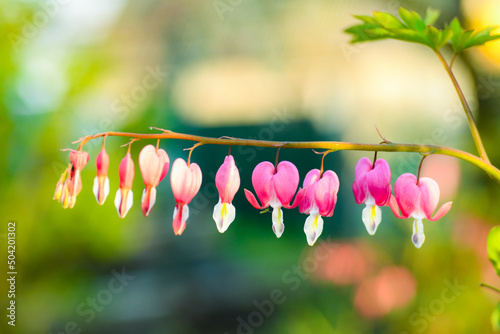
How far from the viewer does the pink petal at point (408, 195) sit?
736 millimetres

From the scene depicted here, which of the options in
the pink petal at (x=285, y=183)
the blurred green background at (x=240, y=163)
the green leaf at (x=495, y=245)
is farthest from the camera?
the blurred green background at (x=240, y=163)

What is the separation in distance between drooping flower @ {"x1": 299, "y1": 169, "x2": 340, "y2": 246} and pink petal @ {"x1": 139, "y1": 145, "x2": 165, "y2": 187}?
263 mm

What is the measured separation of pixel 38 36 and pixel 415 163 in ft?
8.61

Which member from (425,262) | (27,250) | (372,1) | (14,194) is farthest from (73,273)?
(372,1)

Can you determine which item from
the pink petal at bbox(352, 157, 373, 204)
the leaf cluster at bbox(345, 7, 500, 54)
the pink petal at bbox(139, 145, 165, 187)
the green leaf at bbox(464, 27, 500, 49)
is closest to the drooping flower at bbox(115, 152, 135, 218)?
the pink petal at bbox(139, 145, 165, 187)

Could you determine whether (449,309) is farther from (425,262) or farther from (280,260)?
(280,260)

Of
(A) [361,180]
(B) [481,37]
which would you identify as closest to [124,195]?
(A) [361,180]

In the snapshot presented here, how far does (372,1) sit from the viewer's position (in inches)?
162

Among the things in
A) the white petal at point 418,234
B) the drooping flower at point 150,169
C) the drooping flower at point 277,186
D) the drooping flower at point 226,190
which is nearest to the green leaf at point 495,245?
the white petal at point 418,234

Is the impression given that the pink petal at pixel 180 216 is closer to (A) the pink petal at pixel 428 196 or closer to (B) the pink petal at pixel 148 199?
(B) the pink petal at pixel 148 199

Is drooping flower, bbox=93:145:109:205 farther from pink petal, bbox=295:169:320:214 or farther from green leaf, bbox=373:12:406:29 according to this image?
green leaf, bbox=373:12:406:29

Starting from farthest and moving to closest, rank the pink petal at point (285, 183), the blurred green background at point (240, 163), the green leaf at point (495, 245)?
the blurred green background at point (240, 163), the pink petal at point (285, 183), the green leaf at point (495, 245)

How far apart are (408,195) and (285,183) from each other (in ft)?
0.71

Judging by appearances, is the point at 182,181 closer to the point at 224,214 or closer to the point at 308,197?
the point at 224,214
